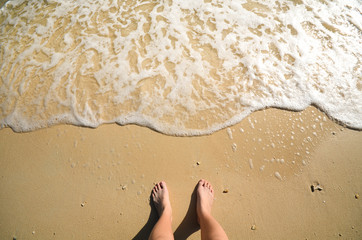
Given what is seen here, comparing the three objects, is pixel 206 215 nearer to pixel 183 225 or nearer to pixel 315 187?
pixel 183 225

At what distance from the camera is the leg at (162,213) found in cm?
149

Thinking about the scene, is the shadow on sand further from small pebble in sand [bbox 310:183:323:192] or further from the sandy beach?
small pebble in sand [bbox 310:183:323:192]

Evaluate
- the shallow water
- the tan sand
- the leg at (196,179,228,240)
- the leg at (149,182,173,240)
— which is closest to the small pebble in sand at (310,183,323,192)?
the tan sand

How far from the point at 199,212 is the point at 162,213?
33 cm

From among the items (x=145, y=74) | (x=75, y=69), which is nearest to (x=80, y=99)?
(x=75, y=69)

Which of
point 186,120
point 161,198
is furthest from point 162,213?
point 186,120

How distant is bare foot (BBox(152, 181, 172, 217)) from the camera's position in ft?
5.55

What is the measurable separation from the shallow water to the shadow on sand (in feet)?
2.53

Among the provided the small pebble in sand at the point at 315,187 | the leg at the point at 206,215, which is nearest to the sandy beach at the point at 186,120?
the small pebble in sand at the point at 315,187

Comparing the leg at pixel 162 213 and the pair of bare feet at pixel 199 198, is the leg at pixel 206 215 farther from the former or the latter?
the leg at pixel 162 213

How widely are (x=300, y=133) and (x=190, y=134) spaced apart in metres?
1.19

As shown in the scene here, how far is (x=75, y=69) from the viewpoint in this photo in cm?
259

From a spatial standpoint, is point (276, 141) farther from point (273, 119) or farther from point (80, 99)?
point (80, 99)

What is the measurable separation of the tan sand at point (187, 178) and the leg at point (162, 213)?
9cm
